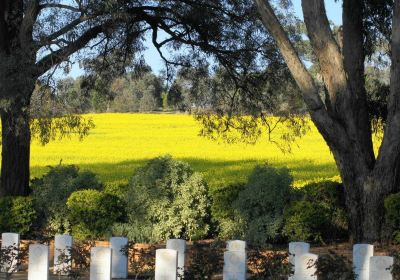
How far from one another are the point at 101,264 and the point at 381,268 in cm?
257

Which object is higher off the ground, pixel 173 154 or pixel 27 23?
pixel 27 23

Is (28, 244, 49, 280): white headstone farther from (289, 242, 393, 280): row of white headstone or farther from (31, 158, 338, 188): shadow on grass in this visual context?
(31, 158, 338, 188): shadow on grass

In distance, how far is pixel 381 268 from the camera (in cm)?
799

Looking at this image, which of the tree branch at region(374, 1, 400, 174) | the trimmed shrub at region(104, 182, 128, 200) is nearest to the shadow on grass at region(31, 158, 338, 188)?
the trimmed shrub at region(104, 182, 128, 200)

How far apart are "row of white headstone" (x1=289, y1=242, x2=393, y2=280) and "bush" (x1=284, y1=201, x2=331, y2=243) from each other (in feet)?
13.2

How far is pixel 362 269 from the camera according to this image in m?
9.39

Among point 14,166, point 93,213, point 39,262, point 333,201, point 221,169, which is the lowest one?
point 39,262

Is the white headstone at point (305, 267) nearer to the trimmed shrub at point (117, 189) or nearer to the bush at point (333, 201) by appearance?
the bush at point (333, 201)

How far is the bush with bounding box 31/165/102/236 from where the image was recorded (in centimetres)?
1504

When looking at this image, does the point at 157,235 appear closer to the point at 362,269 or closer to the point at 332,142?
the point at 332,142

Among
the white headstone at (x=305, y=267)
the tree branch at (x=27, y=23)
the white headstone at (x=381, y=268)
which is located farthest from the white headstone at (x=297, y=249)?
the tree branch at (x=27, y=23)

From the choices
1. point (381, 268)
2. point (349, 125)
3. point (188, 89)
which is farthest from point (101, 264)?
point (188, 89)

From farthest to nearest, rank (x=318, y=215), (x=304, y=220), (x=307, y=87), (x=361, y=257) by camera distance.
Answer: (x=307, y=87), (x=318, y=215), (x=304, y=220), (x=361, y=257)

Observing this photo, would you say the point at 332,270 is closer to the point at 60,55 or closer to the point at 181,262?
the point at 181,262
